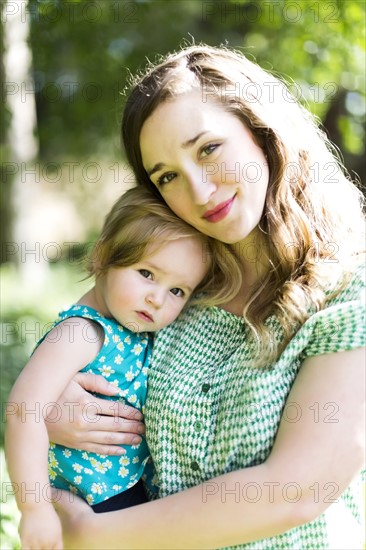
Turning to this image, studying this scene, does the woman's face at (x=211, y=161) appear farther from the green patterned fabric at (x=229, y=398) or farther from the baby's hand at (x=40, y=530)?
the baby's hand at (x=40, y=530)

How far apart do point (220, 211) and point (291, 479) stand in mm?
791

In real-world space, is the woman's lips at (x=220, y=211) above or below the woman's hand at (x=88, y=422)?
above

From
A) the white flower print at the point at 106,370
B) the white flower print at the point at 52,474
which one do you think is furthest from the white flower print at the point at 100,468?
the white flower print at the point at 106,370

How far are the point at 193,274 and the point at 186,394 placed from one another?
40 centimetres

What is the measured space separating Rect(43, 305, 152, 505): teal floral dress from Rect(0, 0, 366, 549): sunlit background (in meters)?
0.87

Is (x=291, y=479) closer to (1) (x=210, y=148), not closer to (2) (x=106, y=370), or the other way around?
(2) (x=106, y=370)

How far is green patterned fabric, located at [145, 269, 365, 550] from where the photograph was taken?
192 cm

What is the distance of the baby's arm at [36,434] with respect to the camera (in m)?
2.01

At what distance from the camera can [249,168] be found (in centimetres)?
217

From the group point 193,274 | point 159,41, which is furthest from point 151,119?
point 159,41

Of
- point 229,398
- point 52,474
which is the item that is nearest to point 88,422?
point 52,474

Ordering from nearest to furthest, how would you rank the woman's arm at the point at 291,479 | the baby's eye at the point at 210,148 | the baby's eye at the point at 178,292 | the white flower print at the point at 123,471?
the woman's arm at the point at 291,479 < the baby's eye at the point at 210,148 < the white flower print at the point at 123,471 < the baby's eye at the point at 178,292

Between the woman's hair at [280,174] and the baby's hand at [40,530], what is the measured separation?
739mm

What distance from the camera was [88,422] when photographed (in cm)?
217
